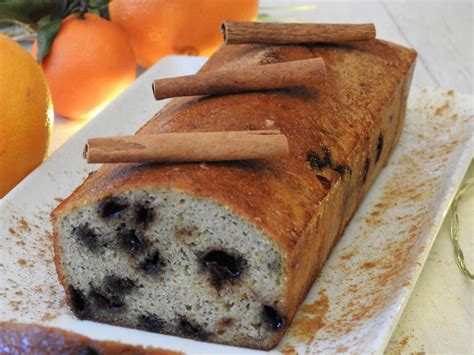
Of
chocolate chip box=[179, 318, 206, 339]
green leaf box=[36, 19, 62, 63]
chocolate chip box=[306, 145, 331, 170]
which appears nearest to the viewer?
chocolate chip box=[179, 318, 206, 339]

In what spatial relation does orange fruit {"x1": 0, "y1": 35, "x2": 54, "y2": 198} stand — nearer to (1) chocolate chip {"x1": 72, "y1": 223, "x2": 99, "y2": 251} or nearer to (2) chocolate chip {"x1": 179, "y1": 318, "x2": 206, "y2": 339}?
(1) chocolate chip {"x1": 72, "y1": 223, "x2": 99, "y2": 251}

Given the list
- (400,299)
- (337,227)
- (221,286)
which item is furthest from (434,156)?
(221,286)

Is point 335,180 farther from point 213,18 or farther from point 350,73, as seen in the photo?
point 213,18

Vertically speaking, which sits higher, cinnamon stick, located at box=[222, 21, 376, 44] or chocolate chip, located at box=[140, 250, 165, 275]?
cinnamon stick, located at box=[222, 21, 376, 44]

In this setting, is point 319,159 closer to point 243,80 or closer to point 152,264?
point 243,80

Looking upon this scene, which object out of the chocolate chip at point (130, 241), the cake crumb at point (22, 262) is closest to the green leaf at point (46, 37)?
the cake crumb at point (22, 262)

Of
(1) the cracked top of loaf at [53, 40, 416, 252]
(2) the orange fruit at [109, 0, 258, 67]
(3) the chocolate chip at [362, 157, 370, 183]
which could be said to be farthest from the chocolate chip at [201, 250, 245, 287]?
(2) the orange fruit at [109, 0, 258, 67]

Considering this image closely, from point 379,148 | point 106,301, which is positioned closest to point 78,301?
point 106,301
